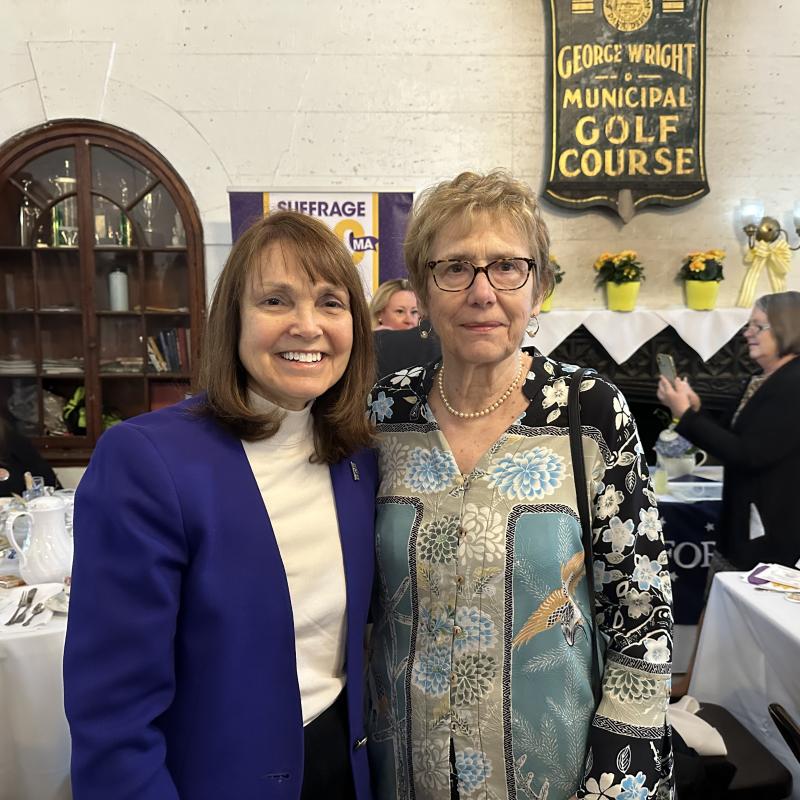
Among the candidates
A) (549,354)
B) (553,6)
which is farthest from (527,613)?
(553,6)

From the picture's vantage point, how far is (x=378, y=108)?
4699 millimetres

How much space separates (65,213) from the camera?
4.72 meters

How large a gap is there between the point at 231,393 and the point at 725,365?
4578 mm

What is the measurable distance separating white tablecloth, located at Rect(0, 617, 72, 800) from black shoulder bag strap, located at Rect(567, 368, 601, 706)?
53.5 inches

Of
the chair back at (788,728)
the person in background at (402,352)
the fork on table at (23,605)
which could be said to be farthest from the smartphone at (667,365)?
the fork on table at (23,605)

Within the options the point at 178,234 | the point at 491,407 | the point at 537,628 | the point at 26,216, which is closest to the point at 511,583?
the point at 537,628

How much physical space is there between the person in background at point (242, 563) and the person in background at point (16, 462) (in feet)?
8.70

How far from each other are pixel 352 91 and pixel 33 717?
4.21m

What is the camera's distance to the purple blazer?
0.91 meters

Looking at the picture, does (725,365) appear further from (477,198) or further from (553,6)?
(477,198)

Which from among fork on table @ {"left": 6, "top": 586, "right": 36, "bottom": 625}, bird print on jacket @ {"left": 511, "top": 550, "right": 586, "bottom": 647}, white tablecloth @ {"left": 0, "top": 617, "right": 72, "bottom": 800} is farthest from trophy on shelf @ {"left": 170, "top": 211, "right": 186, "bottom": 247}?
bird print on jacket @ {"left": 511, "top": 550, "right": 586, "bottom": 647}

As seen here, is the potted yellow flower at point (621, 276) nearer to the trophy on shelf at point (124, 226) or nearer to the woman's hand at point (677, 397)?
the woman's hand at point (677, 397)

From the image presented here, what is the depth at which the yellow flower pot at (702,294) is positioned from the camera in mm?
4738

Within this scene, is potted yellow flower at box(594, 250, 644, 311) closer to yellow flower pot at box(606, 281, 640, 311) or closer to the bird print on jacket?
yellow flower pot at box(606, 281, 640, 311)
